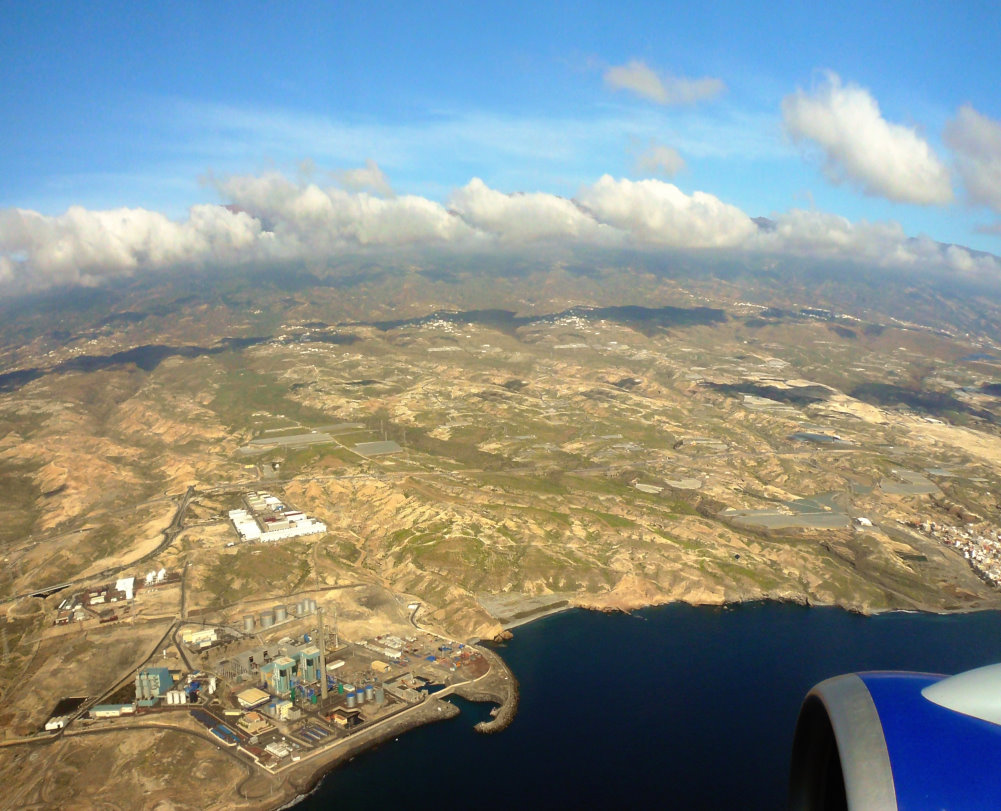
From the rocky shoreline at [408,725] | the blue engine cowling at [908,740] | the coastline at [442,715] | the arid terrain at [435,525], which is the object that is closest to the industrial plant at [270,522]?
the arid terrain at [435,525]

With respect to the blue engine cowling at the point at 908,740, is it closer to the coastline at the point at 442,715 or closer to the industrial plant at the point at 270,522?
the coastline at the point at 442,715

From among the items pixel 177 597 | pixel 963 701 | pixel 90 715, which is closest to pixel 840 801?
pixel 963 701

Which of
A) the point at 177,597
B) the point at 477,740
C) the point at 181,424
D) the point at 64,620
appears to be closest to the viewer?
the point at 477,740

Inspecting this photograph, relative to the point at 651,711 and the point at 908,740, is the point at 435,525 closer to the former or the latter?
the point at 651,711

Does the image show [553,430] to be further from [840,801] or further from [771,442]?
[840,801]

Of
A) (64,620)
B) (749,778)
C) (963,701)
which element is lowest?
(64,620)

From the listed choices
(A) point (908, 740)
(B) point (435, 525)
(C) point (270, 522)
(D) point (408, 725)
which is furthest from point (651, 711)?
(C) point (270, 522)

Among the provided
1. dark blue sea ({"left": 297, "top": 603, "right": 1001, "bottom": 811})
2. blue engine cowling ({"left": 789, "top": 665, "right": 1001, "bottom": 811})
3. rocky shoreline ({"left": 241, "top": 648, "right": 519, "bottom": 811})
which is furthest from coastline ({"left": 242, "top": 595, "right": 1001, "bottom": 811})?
blue engine cowling ({"left": 789, "top": 665, "right": 1001, "bottom": 811})

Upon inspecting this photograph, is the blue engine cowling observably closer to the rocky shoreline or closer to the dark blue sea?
the dark blue sea
